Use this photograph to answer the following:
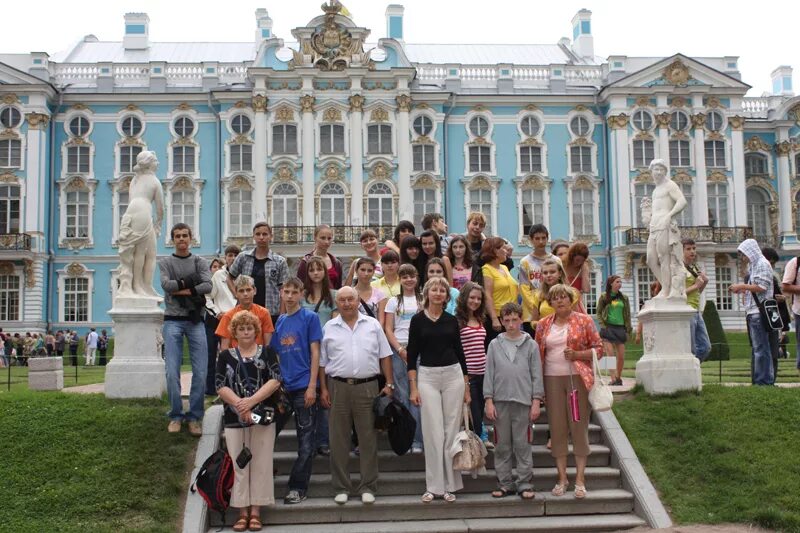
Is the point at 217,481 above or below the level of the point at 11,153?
below

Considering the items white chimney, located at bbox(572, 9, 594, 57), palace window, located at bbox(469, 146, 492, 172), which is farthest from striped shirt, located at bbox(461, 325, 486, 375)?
white chimney, located at bbox(572, 9, 594, 57)

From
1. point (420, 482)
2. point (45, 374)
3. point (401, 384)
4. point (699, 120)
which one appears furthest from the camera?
point (699, 120)

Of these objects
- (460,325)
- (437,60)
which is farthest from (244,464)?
(437,60)

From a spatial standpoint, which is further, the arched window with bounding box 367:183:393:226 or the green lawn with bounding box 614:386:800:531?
the arched window with bounding box 367:183:393:226

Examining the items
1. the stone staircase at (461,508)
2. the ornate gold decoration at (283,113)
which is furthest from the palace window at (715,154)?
the stone staircase at (461,508)

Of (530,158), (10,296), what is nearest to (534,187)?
(530,158)

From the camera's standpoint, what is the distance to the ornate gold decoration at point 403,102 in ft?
123

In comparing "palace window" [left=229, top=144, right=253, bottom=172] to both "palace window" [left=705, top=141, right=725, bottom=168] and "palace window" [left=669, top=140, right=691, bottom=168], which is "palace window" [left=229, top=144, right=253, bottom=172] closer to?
"palace window" [left=669, top=140, right=691, bottom=168]

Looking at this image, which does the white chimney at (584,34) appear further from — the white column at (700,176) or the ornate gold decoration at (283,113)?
the ornate gold decoration at (283,113)

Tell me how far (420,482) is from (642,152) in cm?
3262

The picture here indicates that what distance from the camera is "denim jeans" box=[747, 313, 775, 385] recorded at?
11008mm

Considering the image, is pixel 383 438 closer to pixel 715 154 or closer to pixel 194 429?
pixel 194 429

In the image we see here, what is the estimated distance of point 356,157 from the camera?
3756 cm

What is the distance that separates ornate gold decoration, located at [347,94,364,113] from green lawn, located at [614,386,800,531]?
28308 millimetres
